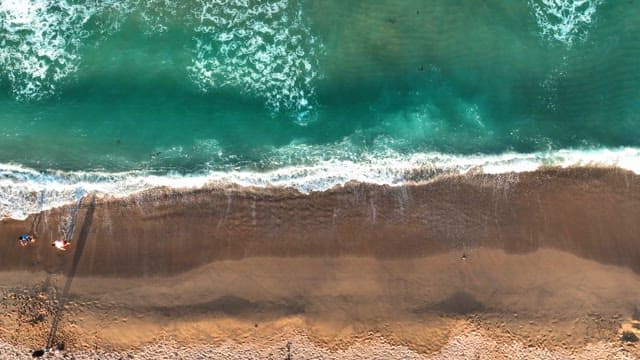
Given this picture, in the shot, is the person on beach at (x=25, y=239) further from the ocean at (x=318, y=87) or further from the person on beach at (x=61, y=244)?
the ocean at (x=318, y=87)

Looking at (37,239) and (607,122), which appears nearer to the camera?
(37,239)

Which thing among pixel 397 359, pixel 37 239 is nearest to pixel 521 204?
pixel 397 359

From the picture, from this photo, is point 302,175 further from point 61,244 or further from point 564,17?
point 564,17

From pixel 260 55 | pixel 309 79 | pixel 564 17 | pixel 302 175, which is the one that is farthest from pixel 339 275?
pixel 564 17

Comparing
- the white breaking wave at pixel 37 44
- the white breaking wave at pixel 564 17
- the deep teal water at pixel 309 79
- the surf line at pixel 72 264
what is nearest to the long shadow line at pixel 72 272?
the surf line at pixel 72 264

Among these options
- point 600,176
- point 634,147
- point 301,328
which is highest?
point 634,147

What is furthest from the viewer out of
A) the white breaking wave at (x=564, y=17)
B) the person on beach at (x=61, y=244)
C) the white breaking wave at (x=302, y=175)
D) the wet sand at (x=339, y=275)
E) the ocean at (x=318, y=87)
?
the white breaking wave at (x=564, y=17)

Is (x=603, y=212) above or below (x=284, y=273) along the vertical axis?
above

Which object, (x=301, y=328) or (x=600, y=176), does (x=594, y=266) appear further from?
(x=301, y=328)
